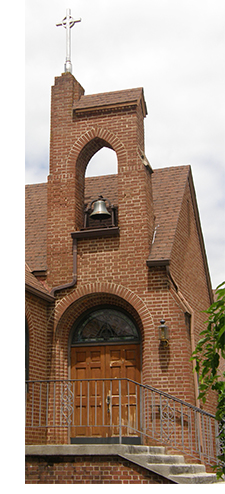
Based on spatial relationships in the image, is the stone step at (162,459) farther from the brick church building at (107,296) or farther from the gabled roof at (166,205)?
the gabled roof at (166,205)

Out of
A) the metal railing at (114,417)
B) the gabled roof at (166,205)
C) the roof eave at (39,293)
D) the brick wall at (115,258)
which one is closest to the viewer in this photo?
the metal railing at (114,417)

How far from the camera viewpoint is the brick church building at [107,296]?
32.0 feet

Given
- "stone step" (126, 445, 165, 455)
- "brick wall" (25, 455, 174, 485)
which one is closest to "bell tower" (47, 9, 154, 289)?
"stone step" (126, 445, 165, 455)

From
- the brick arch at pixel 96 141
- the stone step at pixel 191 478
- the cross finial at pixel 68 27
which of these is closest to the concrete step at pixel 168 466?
the stone step at pixel 191 478

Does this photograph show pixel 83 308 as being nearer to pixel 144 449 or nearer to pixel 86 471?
pixel 144 449

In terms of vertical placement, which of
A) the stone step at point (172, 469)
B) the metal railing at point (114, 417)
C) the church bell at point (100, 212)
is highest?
the church bell at point (100, 212)

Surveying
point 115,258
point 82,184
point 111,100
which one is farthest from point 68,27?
point 115,258

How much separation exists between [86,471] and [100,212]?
487 cm

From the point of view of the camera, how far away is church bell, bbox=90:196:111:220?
11.2 metres

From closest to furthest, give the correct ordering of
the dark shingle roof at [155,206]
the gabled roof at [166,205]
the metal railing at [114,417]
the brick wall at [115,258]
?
the metal railing at [114,417], the brick wall at [115,258], the gabled roof at [166,205], the dark shingle roof at [155,206]

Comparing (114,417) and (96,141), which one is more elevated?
(96,141)

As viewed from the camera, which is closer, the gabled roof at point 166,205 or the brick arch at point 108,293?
the brick arch at point 108,293

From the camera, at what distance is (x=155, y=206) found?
12.1 metres
